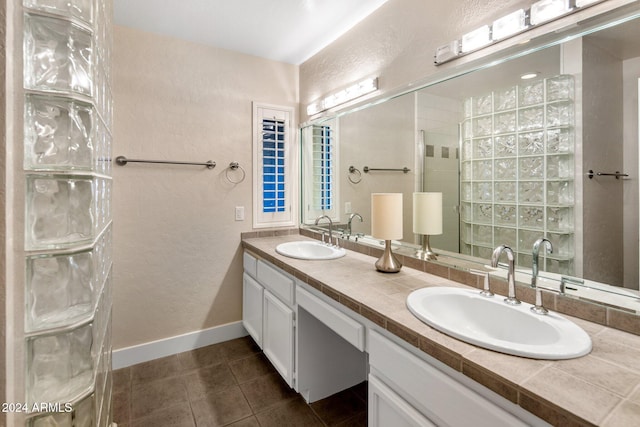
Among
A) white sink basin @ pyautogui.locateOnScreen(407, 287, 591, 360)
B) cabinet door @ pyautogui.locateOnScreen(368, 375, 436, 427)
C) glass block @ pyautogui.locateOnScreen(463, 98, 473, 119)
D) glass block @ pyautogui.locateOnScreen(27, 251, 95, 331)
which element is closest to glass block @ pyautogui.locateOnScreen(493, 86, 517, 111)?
glass block @ pyautogui.locateOnScreen(463, 98, 473, 119)

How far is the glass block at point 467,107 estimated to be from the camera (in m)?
1.36

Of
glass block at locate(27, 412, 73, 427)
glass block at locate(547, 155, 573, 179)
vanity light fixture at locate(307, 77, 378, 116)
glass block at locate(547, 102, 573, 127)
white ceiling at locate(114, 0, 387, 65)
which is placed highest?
white ceiling at locate(114, 0, 387, 65)

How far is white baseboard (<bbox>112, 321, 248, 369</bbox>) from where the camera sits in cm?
215

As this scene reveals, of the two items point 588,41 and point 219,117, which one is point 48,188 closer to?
point 588,41

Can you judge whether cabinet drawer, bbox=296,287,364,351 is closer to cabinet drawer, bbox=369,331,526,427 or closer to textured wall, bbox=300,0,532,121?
cabinet drawer, bbox=369,331,526,427

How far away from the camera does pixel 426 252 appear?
156 cm

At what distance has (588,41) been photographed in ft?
3.27

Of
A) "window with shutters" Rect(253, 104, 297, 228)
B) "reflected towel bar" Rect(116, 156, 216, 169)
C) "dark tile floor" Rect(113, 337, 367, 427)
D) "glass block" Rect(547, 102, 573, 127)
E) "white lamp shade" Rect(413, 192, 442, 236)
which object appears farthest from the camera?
"window with shutters" Rect(253, 104, 297, 228)

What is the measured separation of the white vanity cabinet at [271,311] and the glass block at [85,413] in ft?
3.24

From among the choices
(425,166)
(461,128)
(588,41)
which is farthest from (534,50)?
(425,166)

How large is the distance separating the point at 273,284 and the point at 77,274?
1.24 m

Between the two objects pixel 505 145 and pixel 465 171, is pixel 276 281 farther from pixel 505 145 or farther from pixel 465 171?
pixel 505 145

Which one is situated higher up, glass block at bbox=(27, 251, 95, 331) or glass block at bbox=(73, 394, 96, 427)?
glass block at bbox=(27, 251, 95, 331)

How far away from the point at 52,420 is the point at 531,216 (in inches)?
61.6
